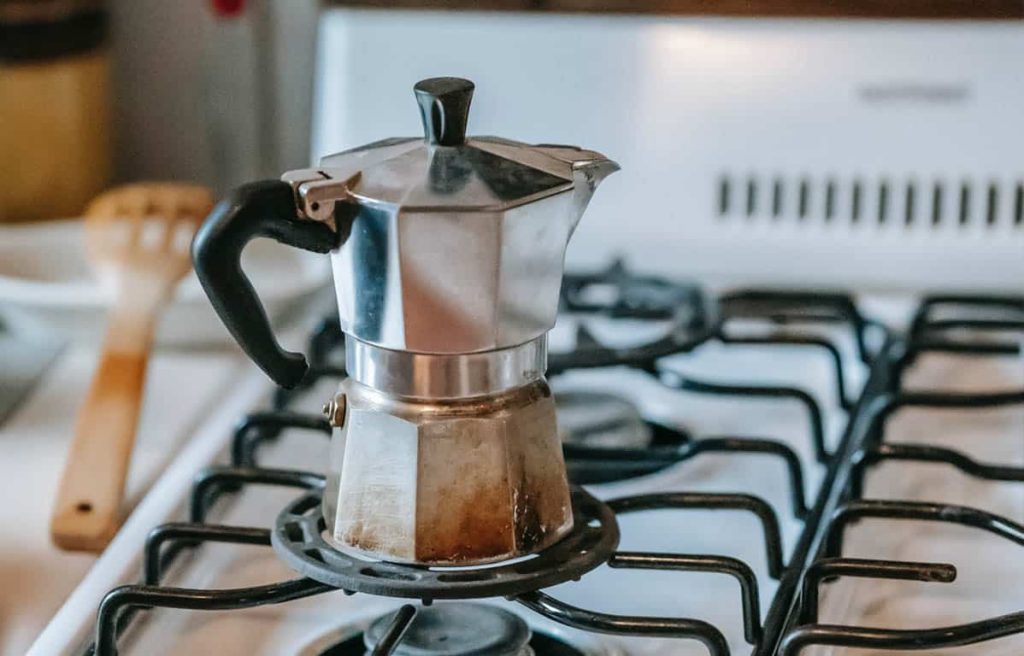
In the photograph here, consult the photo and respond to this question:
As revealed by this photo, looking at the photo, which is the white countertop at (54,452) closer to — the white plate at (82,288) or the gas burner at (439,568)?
the white plate at (82,288)

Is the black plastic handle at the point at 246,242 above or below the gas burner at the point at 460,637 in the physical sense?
above

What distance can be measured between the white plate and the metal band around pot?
35 centimetres

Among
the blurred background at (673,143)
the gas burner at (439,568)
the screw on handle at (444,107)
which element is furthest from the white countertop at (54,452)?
the screw on handle at (444,107)

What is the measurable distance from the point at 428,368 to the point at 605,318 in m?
0.39

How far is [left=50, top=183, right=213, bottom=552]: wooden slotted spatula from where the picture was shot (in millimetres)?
637

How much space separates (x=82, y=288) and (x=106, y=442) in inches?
7.5

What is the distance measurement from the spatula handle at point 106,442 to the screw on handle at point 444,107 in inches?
10.0

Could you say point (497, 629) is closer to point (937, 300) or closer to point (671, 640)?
point (671, 640)

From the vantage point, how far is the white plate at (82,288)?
0.83 metres

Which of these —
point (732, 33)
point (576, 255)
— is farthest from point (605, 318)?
point (732, 33)

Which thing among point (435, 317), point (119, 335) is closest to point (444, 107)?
point (435, 317)

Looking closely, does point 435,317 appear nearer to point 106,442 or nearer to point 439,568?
point 439,568

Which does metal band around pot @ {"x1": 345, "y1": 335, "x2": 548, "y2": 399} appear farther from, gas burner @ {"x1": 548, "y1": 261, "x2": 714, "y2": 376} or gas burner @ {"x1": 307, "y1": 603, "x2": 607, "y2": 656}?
gas burner @ {"x1": 548, "y1": 261, "x2": 714, "y2": 376}

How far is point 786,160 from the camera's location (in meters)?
0.91
